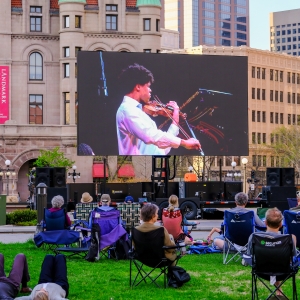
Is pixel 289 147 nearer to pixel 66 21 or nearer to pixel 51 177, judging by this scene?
pixel 66 21

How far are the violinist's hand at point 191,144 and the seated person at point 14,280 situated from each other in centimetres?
2732

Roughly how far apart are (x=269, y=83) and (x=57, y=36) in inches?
2150

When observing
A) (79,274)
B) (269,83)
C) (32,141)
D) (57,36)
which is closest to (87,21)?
(57,36)

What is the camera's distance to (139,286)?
48.1 ft

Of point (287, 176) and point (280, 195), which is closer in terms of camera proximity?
point (280, 195)

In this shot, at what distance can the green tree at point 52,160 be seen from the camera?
67.6 metres

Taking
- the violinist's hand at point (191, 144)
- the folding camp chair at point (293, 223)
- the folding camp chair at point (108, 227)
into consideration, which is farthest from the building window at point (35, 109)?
the folding camp chair at point (293, 223)

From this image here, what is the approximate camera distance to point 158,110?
40562 mm

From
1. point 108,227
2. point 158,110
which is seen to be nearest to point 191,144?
point 158,110

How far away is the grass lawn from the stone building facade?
56.0m

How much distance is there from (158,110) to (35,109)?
126 feet

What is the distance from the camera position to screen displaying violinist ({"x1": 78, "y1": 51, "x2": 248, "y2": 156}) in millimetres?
39719

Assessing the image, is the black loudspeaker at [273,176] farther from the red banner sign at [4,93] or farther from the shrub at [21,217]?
the red banner sign at [4,93]

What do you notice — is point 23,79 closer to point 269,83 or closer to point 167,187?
point 167,187
